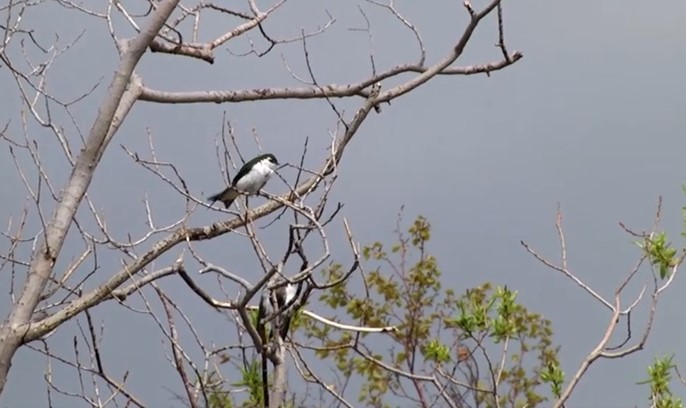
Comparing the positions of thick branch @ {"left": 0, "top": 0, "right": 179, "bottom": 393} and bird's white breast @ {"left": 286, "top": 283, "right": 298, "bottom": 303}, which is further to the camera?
thick branch @ {"left": 0, "top": 0, "right": 179, "bottom": 393}

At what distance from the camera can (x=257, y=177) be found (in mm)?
5848

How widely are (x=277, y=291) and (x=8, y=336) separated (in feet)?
3.12

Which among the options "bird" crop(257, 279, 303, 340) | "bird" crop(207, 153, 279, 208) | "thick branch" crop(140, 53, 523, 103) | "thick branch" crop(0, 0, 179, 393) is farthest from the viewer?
"bird" crop(207, 153, 279, 208)

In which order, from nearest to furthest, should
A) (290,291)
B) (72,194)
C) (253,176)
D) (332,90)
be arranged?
(290,291)
(72,194)
(332,90)
(253,176)

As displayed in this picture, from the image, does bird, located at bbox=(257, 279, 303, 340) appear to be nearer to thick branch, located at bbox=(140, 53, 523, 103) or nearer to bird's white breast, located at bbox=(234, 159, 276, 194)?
thick branch, located at bbox=(140, 53, 523, 103)

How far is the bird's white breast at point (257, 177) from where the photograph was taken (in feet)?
18.4

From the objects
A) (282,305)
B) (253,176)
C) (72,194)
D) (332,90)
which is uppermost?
(253,176)

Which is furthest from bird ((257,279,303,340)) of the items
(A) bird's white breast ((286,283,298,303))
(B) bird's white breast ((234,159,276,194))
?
(B) bird's white breast ((234,159,276,194))

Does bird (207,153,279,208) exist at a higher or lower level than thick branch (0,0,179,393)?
higher

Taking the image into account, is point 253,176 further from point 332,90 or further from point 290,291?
point 290,291

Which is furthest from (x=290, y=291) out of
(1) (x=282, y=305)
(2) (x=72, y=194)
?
(2) (x=72, y=194)

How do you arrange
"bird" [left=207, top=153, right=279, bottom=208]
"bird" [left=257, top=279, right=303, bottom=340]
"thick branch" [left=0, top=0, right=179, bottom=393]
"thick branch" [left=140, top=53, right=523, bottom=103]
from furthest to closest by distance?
"bird" [left=207, top=153, right=279, bottom=208]
"thick branch" [left=140, top=53, right=523, bottom=103]
"thick branch" [left=0, top=0, right=179, bottom=393]
"bird" [left=257, top=279, right=303, bottom=340]

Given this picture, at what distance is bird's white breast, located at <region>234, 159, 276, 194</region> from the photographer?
560cm

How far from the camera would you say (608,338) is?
367cm
